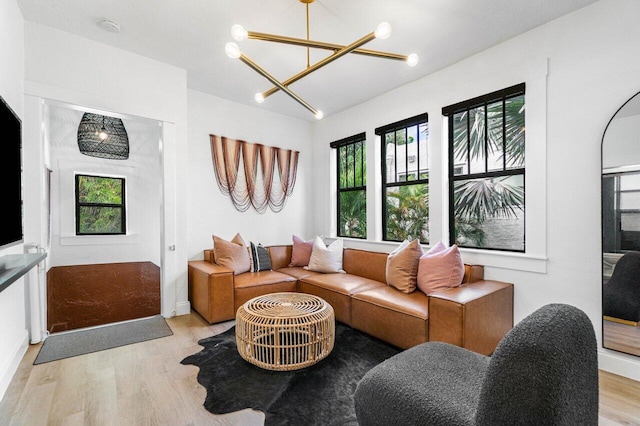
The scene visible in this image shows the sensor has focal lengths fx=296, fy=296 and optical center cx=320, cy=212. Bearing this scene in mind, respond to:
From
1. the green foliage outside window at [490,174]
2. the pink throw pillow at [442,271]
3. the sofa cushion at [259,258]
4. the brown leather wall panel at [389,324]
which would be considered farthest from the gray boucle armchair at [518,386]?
the sofa cushion at [259,258]

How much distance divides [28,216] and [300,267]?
303 centimetres

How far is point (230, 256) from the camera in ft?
12.2

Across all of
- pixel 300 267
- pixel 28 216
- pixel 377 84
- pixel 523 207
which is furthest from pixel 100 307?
pixel 523 207

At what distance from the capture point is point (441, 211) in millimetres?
3424

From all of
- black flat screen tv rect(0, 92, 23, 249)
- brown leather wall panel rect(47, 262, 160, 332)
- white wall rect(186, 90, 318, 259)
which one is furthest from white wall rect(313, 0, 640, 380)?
brown leather wall panel rect(47, 262, 160, 332)

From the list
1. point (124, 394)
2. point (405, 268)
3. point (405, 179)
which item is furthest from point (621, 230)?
point (124, 394)

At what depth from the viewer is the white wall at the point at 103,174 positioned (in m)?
5.49

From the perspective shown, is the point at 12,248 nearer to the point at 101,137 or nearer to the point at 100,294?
the point at 101,137

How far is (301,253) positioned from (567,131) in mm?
3342

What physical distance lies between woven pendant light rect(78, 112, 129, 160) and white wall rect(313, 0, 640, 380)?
4.63 m

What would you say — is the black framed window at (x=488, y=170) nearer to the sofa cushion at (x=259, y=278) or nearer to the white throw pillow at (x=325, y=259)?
the white throw pillow at (x=325, y=259)

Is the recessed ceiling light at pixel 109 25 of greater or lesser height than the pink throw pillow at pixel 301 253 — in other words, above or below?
above

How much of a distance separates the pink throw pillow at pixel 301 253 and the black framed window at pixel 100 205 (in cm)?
413

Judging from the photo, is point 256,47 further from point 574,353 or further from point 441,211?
point 574,353
